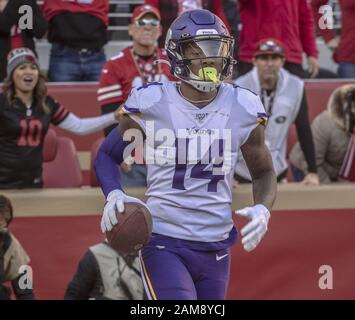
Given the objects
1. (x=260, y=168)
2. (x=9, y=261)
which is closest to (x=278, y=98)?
(x=9, y=261)

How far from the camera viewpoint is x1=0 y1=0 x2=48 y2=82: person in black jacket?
7.86m

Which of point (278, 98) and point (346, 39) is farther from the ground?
point (346, 39)

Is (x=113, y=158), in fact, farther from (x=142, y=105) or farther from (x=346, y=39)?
(x=346, y=39)

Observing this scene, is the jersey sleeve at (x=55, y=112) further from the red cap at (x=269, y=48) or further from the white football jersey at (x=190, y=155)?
the white football jersey at (x=190, y=155)

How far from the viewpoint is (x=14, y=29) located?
7.98 metres

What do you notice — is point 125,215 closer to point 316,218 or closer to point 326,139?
point 316,218

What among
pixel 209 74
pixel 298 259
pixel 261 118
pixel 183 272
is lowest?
pixel 298 259

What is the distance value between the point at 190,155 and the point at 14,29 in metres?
3.55

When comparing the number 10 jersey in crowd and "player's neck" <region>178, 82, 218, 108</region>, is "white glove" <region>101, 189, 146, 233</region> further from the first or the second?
the number 10 jersey in crowd

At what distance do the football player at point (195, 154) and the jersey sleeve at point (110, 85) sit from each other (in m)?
2.44

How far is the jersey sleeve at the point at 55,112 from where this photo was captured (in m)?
7.20

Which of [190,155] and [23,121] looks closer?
[190,155]

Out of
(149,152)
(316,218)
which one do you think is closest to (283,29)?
(316,218)

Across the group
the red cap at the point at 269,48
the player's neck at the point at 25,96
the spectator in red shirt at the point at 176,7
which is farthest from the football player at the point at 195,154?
the spectator in red shirt at the point at 176,7
